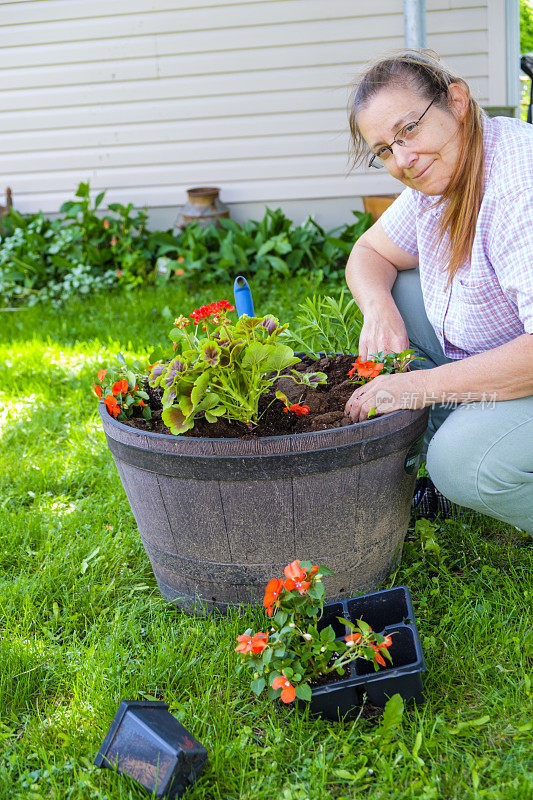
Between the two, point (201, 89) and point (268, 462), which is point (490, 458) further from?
point (201, 89)

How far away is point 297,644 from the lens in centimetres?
162

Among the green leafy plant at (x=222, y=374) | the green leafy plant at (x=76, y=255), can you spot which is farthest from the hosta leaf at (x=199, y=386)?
the green leafy plant at (x=76, y=255)

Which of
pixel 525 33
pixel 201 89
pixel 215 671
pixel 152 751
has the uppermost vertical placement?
pixel 525 33

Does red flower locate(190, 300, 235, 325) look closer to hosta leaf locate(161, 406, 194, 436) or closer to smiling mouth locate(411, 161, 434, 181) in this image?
hosta leaf locate(161, 406, 194, 436)

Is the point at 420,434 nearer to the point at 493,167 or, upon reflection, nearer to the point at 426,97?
the point at 493,167

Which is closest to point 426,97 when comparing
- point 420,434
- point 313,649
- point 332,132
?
point 420,434

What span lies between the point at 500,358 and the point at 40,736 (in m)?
1.34

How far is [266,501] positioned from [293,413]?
288mm

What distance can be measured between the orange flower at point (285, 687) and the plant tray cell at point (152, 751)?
0.19 metres

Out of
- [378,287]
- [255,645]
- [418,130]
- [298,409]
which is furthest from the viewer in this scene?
[378,287]

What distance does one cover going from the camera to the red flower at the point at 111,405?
192cm

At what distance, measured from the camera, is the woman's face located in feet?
5.72

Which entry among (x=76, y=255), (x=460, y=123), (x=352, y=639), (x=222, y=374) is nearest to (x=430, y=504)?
(x=352, y=639)

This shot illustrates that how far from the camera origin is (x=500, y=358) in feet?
5.83
